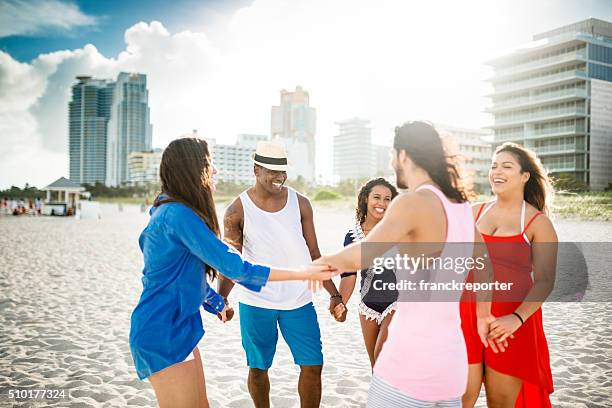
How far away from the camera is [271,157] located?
3758mm

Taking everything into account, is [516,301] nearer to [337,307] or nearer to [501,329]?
→ [501,329]

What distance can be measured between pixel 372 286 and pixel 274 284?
763mm

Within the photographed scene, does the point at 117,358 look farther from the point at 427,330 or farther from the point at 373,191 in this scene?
the point at 427,330

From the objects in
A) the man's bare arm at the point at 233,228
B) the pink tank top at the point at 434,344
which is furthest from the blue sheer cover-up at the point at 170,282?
the man's bare arm at the point at 233,228

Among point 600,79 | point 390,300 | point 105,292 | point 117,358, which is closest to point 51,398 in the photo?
point 117,358

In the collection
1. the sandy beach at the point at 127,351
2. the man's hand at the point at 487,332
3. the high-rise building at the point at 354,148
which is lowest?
the sandy beach at the point at 127,351

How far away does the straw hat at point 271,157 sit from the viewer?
374 centimetres

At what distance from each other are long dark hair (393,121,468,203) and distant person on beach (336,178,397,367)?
1515mm

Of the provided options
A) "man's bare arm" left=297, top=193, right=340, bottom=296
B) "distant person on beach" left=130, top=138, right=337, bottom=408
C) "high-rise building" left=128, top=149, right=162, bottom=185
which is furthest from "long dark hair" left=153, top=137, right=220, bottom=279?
"high-rise building" left=128, top=149, right=162, bottom=185

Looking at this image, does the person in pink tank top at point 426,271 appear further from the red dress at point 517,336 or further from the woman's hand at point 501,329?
the red dress at point 517,336

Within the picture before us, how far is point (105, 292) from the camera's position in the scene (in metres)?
9.74

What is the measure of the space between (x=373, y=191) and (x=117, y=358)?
3800 mm

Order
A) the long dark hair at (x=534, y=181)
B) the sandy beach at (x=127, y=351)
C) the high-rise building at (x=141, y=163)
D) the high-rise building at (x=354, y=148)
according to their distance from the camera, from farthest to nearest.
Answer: the high-rise building at (x=354, y=148) < the high-rise building at (x=141, y=163) < the sandy beach at (x=127, y=351) < the long dark hair at (x=534, y=181)

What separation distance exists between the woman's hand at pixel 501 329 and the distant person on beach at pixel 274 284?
133 centimetres
